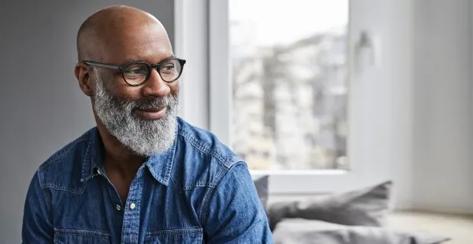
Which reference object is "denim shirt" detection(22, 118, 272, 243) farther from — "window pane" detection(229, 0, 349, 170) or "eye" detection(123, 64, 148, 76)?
"window pane" detection(229, 0, 349, 170)

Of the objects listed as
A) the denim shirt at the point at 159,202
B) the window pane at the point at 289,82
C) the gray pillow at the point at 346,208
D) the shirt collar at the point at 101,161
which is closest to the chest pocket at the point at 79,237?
the denim shirt at the point at 159,202

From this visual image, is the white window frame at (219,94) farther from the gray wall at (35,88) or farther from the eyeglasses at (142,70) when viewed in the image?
the eyeglasses at (142,70)

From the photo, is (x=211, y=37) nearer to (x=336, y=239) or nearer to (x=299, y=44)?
(x=299, y=44)

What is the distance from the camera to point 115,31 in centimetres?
114

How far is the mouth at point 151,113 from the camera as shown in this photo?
1.14 meters

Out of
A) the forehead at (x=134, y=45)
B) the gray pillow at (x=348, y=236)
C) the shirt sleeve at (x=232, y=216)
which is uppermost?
the forehead at (x=134, y=45)

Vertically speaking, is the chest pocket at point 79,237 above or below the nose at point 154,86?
below

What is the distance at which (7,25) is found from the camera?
5.51ft

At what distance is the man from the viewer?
1.13m

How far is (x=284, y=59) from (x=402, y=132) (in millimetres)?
441


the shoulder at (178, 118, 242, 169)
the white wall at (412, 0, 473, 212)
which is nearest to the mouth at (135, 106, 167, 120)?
the shoulder at (178, 118, 242, 169)

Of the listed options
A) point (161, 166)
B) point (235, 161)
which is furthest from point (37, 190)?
→ point (235, 161)

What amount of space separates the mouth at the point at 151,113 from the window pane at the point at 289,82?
33.4 inches

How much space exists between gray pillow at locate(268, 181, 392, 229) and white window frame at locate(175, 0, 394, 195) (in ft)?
0.89
